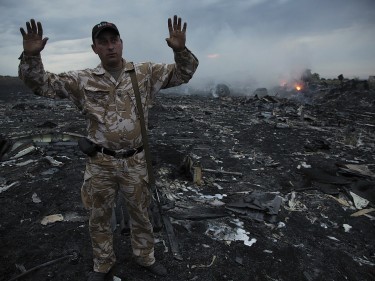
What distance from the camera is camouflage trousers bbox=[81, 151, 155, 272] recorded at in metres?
2.94

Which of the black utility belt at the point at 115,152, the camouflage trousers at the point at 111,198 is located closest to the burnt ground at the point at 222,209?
the camouflage trousers at the point at 111,198

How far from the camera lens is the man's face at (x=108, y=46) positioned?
275 centimetres

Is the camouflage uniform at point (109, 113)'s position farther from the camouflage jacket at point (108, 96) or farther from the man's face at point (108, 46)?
the man's face at point (108, 46)

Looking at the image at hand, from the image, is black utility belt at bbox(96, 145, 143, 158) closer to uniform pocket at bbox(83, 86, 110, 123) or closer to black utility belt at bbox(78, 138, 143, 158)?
black utility belt at bbox(78, 138, 143, 158)

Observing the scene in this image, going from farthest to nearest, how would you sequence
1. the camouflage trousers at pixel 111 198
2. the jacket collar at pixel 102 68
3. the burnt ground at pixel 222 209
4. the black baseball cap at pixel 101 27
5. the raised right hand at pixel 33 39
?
1. the burnt ground at pixel 222 209
2. the camouflage trousers at pixel 111 198
3. the jacket collar at pixel 102 68
4. the black baseball cap at pixel 101 27
5. the raised right hand at pixel 33 39

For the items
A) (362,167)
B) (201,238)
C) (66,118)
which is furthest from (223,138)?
(66,118)

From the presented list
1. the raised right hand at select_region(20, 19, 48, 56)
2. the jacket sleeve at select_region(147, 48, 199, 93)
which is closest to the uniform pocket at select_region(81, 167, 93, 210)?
the jacket sleeve at select_region(147, 48, 199, 93)

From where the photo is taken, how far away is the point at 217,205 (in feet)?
17.4

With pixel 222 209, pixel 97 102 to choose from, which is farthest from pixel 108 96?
pixel 222 209

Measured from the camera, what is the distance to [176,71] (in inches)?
116

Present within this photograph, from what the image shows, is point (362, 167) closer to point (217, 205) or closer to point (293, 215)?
point (293, 215)

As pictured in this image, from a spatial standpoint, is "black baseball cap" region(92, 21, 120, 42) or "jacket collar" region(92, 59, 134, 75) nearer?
"black baseball cap" region(92, 21, 120, 42)

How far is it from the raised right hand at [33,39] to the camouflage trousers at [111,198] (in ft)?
3.59

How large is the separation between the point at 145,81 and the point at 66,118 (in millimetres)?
11408
